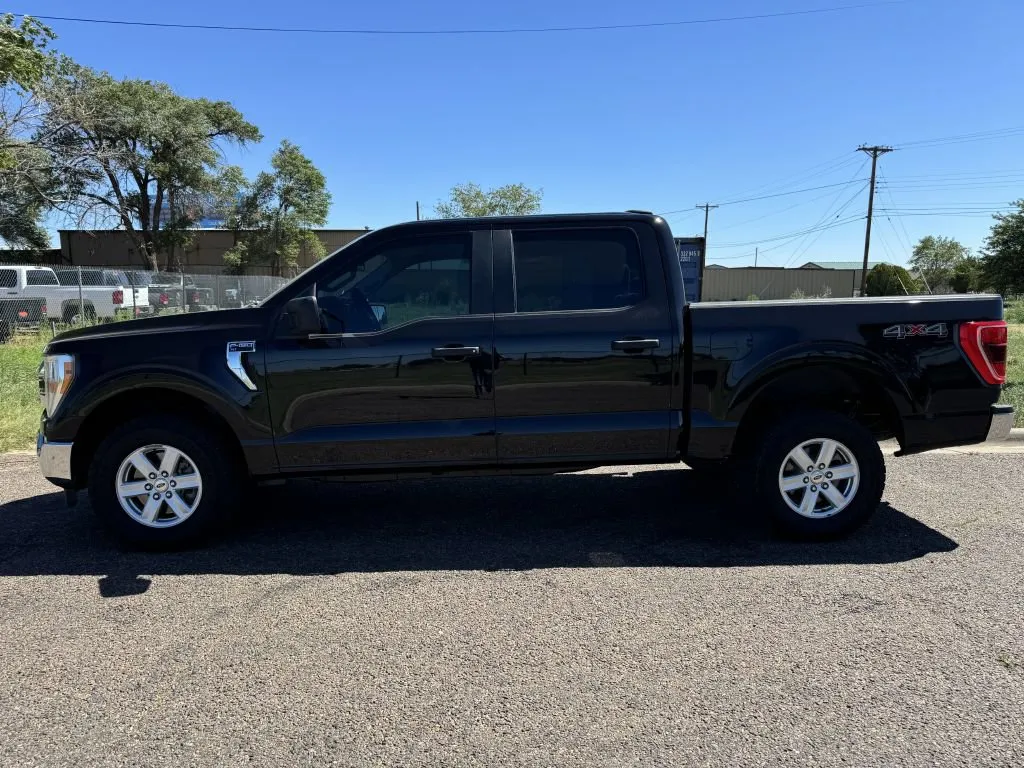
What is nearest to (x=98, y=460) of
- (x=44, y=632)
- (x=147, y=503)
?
(x=147, y=503)

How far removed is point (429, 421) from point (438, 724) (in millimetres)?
1949

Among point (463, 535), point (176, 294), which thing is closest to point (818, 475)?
point (463, 535)

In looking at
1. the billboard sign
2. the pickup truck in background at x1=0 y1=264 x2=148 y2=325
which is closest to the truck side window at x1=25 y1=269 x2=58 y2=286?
the pickup truck in background at x1=0 y1=264 x2=148 y2=325

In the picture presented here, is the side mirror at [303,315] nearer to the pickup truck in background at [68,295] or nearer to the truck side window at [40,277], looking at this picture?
the pickup truck in background at [68,295]

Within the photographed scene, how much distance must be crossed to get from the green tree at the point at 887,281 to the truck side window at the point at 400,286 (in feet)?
171

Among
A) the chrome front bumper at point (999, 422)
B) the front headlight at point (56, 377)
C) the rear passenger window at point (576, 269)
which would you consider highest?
the rear passenger window at point (576, 269)

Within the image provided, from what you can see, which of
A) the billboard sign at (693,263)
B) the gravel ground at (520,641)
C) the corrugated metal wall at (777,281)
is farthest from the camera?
the corrugated metal wall at (777,281)

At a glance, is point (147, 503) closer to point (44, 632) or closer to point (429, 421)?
point (44, 632)

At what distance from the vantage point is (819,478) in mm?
4395

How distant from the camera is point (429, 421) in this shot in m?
4.26

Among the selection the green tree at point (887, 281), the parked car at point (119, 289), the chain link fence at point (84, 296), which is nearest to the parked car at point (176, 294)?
the chain link fence at point (84, 296)

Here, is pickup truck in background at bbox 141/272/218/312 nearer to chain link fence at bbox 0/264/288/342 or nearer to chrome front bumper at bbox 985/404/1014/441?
chain link fence at bbox 0/264/288/342

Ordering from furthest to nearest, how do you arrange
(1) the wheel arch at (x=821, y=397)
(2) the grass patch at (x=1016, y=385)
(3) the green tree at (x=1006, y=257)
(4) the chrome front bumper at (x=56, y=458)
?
1. (3) the green tree at (x=1006, y=257)
2. (2) the grass patch at (x=1016, y=385)
3. (1) the wheel arch at (x=821, y=397)
4. (4) the chrome front bumper at (x=56, y=458)

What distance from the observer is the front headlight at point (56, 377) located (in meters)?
4.23
